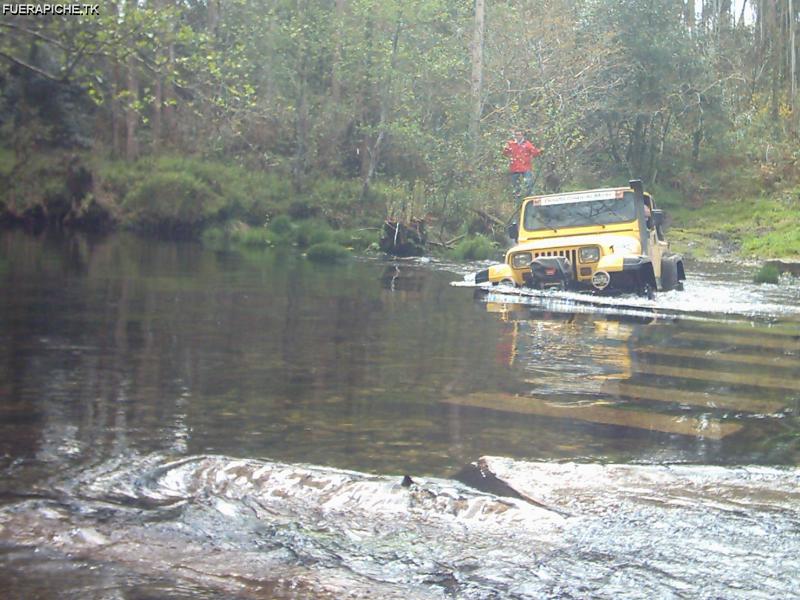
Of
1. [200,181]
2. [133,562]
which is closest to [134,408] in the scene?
[133,562]

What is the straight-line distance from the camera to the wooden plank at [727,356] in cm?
1034

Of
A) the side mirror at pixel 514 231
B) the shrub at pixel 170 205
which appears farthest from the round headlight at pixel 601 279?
the shrub at pixel 170 205

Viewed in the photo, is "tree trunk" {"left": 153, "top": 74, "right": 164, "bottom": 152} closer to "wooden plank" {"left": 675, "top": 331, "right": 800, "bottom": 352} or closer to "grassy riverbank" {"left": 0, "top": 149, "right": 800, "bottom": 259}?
"grassy riverbank" {"left": 0, "top": 149, "right": 800, "bottom": 259}

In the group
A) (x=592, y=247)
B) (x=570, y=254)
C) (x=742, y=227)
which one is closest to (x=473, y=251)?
(x=742, y=227)

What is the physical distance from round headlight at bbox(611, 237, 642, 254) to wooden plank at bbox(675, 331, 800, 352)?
120 inches

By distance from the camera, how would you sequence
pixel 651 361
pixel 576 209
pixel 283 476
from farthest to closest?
pixel 576 209 → pixel 651 361 → pixel 283 476

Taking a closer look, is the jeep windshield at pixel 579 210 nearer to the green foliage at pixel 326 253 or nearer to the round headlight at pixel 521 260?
the round headlight at pixel 521 260

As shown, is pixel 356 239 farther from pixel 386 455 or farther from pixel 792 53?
pixel 386 455

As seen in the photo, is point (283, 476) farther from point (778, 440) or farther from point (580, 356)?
point (580, 356)

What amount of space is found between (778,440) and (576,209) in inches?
403

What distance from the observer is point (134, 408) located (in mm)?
7363

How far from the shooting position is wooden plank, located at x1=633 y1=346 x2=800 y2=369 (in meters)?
10.3

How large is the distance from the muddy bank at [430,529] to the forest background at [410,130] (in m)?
23.0

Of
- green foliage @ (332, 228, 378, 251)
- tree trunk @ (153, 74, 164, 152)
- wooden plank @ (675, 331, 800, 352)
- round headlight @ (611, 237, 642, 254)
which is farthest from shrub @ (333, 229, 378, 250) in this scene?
wooden plank @ (675, 331, 800, 352)
